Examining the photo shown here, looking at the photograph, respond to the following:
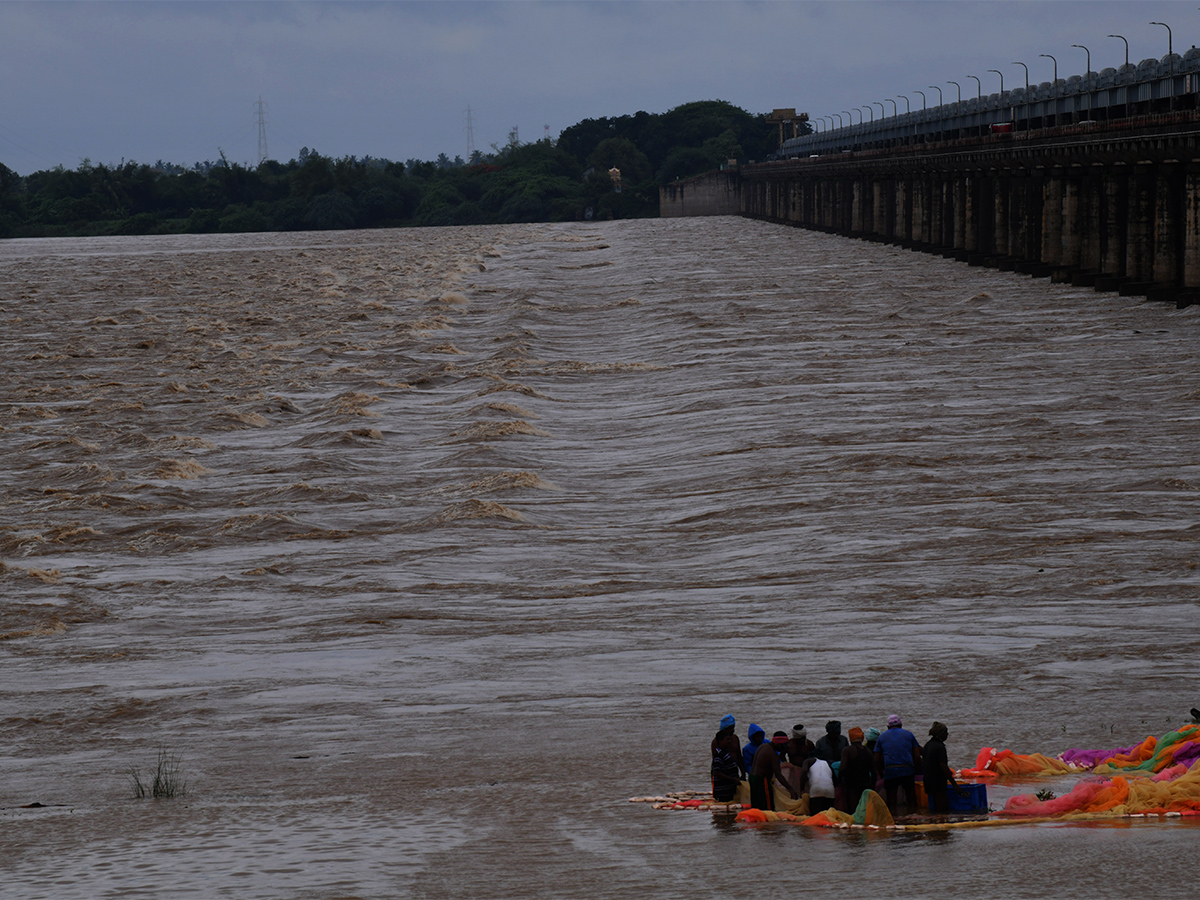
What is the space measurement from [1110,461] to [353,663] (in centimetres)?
1424

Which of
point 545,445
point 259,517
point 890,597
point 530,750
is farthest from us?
point 545,445

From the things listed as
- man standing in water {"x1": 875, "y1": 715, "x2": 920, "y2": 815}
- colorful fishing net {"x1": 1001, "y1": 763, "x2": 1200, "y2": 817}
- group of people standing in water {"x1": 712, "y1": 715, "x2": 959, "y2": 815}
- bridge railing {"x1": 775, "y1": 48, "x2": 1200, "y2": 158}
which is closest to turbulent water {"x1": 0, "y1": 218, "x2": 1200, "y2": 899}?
colorful fishing net {"x1": 1001, "y1": 763, "x2": 1200, "y2": 817}

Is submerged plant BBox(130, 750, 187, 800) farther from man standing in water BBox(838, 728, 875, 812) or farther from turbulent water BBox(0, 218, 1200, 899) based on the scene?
man standing in water BBox(838, 728, 875, 812)

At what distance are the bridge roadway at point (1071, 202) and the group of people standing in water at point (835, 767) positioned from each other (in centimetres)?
4361

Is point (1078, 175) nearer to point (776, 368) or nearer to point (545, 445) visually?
point (776, 368)

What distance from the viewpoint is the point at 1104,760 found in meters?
13.4

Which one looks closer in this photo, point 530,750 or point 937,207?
point 530,750

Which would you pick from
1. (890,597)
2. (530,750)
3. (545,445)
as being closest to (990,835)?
(530,750)

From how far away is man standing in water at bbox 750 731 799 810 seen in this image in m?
12.8

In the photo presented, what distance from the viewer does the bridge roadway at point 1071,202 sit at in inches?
2215

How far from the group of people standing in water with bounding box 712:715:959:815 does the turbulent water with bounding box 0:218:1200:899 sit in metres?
0.41

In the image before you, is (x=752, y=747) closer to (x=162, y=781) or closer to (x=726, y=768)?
(x=726, y=768)

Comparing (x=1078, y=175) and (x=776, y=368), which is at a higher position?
(x=1078, y=175)

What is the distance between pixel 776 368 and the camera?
42.2 m
